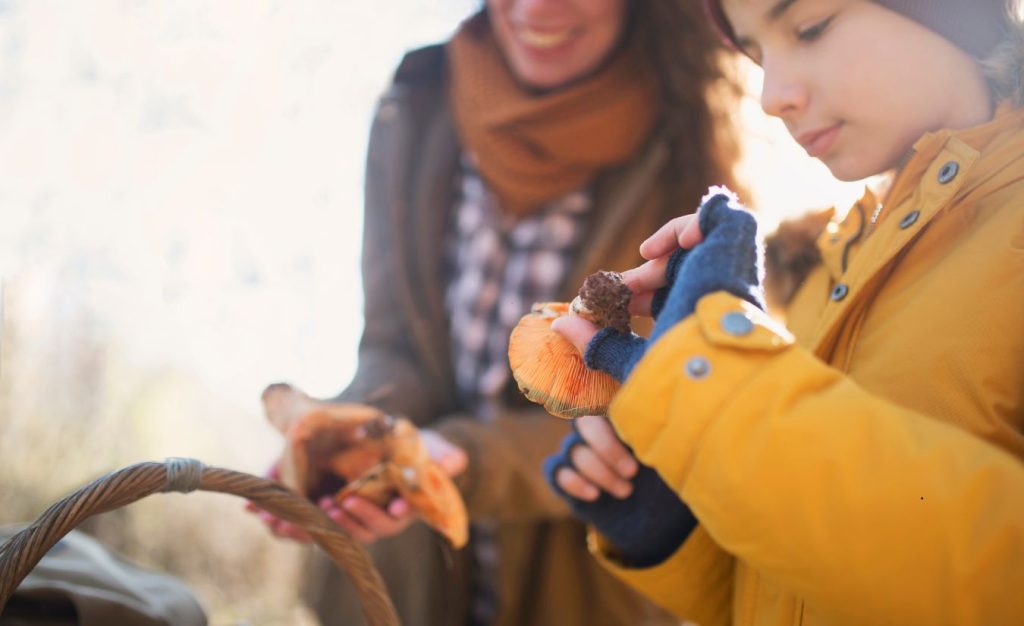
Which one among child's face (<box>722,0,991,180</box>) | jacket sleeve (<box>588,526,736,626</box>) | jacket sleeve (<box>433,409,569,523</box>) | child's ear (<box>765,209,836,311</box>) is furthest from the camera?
jacket sleeve (<box>433,409,569,523</box>)

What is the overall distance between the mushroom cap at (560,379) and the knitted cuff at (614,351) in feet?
0.08

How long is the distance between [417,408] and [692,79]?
2.81ft

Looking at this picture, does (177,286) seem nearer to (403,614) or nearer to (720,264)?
(403,614)

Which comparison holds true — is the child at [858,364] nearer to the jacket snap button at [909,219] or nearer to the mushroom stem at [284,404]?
the jacket snap button at [909,219]

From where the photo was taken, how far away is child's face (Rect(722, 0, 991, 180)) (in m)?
0.80

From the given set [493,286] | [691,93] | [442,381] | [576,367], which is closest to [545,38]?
[691,93]

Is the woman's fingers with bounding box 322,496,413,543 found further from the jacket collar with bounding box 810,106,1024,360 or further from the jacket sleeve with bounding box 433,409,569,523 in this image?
the jacket collar with bounding box 810,106,1024,360

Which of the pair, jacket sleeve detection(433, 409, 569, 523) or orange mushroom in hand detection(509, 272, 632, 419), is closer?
orange mushroom in hand detection(509, 272, 632, 419)

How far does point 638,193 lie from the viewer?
5.32ft

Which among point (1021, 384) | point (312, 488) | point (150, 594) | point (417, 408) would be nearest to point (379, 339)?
point (417, 408)

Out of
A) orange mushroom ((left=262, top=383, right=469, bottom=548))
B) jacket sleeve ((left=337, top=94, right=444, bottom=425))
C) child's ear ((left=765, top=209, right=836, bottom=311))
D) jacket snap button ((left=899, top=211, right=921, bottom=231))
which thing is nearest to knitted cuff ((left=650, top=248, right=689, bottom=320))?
jacket snap button ((left=899, top=211, right=921, bottom=231))

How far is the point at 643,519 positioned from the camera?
0.97 m

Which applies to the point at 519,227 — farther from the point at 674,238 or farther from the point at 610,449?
the point at 674,238

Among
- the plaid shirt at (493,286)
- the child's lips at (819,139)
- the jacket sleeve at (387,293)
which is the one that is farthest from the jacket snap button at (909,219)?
the jacket sleeve at (387,293)
